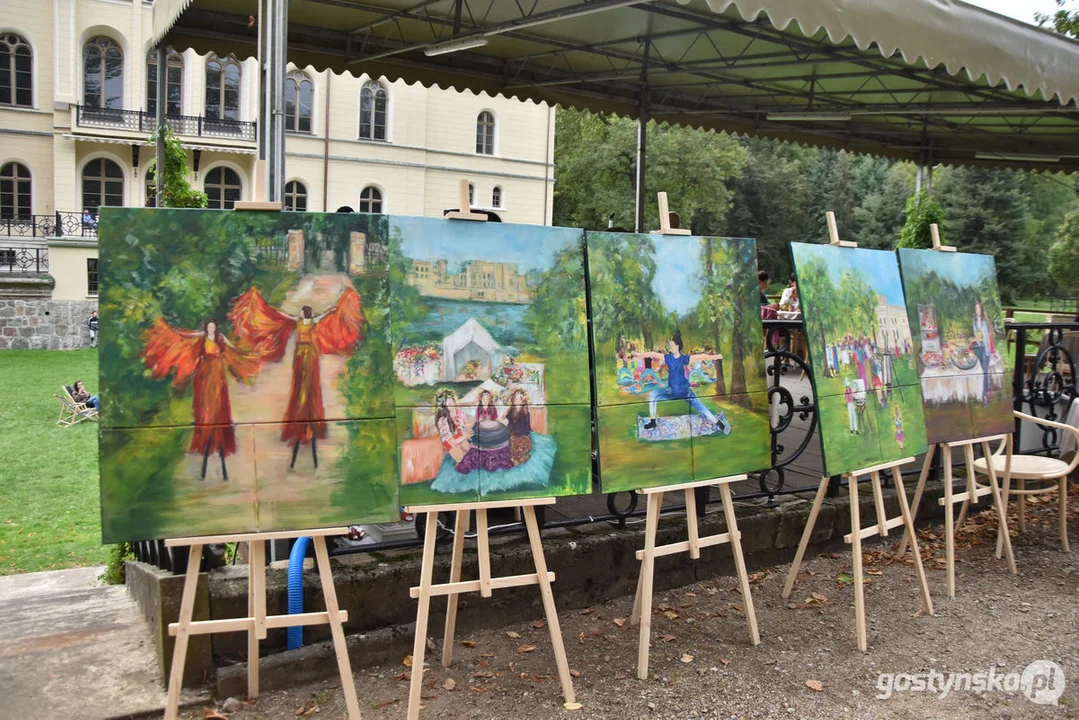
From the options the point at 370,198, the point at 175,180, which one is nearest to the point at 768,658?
the point at 175,180

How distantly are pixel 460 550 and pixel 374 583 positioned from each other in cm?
42

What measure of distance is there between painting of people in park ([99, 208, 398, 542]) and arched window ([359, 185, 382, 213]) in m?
26.6

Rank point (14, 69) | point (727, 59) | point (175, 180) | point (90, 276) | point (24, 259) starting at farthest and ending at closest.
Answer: point (14, 69) < point (90, 276) < point (24, 259) < point (175, 180) < point (727, 59)

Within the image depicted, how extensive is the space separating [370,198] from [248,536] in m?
27.3

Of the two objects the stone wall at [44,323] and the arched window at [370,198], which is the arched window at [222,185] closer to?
the arched window at [370,198]

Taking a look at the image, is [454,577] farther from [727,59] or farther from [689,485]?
[727,59]

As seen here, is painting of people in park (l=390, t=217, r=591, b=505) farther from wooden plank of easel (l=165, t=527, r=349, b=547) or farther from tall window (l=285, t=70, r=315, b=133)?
tall window (l=285, t=70, r=315, b=133)

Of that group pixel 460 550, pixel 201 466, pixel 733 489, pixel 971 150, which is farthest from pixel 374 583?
pixel 971 150

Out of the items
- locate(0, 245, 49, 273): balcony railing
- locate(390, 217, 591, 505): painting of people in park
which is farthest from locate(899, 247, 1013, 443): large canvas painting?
locate(0, 245, 49, 273): balcony railing

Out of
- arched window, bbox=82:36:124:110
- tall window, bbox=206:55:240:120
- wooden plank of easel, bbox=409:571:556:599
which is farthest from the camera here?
tall window, bbox=206:55:240:120

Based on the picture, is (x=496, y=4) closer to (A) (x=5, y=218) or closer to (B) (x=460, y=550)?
(B) (x=460, y=550)

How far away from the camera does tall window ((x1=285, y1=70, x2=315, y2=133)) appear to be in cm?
2683

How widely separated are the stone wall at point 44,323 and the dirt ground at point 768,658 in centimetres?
2159

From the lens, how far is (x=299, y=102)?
2683cm
